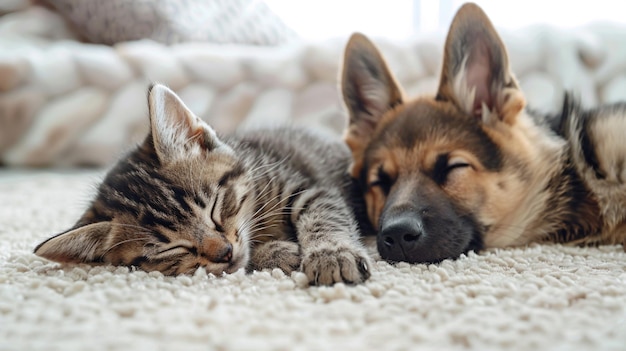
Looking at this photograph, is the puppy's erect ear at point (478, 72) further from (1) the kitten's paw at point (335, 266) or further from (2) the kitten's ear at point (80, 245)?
(2) the kitten's ear at point (80, 245)

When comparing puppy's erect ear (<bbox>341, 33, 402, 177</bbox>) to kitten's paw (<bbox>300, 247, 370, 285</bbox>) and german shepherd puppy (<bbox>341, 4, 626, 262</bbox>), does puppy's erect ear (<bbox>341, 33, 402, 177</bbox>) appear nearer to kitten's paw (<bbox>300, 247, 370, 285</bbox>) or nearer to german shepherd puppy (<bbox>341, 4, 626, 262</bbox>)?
german shepherd puppy (<bbox>341, 4, 626, 262</bbox>)

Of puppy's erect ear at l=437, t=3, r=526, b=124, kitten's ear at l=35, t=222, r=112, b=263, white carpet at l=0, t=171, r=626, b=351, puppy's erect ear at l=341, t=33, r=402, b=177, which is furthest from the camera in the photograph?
puppy's erect ear at l=341, t=33, r=402, b=177

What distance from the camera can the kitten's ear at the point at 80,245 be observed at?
4.04ft

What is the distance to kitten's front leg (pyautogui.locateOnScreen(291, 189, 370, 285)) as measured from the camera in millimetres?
1141

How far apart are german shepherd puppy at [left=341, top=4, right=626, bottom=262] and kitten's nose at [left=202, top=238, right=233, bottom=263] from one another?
399 mm

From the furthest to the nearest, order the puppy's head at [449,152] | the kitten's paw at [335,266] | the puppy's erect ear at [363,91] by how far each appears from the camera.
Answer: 1. the puppy's erect ear at [363,91]
2. the puppy's head at [449,152]
3. the kitten's paw at [335,266]

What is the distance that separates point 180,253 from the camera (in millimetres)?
1300

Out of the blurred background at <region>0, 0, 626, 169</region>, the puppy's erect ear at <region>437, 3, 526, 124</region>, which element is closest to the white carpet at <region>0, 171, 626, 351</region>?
the puppy's erect ear at <region>437, 3, 526, 124</region>

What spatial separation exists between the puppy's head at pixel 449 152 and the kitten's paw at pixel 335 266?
7.1 inches

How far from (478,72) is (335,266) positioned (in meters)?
0.92

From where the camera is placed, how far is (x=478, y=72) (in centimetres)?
171

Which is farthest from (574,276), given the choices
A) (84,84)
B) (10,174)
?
(10,174)

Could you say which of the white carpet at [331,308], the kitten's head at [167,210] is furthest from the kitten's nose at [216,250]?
the white carpet at [331,308]

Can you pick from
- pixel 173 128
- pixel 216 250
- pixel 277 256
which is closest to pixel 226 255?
pixel 216 250
